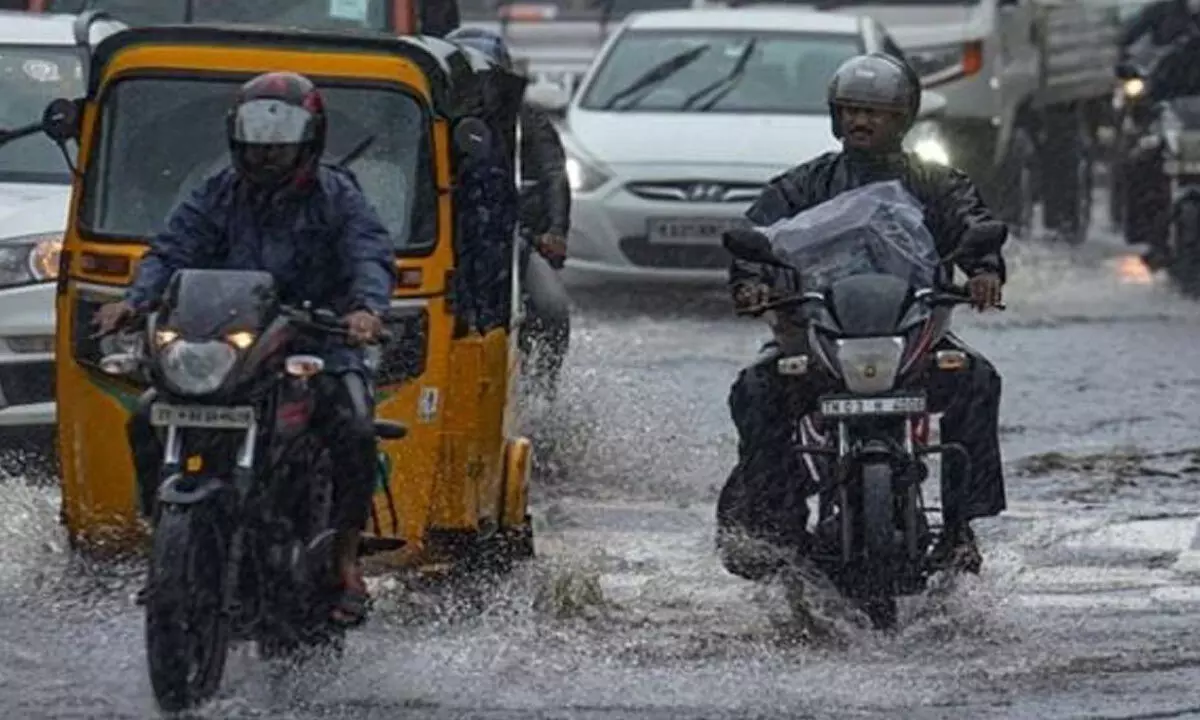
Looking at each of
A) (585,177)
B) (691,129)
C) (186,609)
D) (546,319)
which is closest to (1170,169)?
(691,129)

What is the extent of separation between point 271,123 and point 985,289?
227 centimetres

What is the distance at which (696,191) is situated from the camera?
20219 mm

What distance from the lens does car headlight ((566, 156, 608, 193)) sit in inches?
802

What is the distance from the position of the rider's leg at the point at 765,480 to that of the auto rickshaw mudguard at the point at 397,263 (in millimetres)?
799

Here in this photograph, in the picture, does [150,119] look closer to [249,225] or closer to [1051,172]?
[249,225]

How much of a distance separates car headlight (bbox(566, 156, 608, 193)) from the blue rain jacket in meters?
10.8

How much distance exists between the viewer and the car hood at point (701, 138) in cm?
2022

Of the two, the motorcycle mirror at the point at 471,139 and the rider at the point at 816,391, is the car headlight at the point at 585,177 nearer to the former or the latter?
the rider at the point at 816,391

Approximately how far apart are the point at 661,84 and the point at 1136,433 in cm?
651

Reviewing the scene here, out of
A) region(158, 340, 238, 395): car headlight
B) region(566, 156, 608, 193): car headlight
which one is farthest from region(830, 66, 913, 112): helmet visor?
region(566, 156, 608, 193): car headlight

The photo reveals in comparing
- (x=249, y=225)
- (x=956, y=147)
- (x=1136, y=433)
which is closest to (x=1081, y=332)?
(x=1136, y=433)

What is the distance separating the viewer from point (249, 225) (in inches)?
373

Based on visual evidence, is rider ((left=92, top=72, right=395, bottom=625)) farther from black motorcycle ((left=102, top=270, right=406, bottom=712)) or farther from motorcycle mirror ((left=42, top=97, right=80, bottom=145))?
motorcycle mirror ((left=42, top=97, right=80, bottom=145))

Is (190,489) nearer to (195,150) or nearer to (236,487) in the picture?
(236,487)
